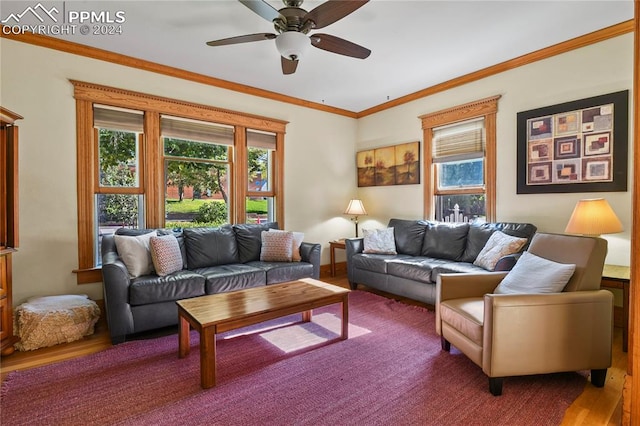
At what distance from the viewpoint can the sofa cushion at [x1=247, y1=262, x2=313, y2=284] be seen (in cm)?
347

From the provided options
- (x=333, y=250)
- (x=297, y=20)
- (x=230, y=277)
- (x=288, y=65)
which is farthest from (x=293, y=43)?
(x=333, y=250)

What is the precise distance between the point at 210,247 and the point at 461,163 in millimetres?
3410

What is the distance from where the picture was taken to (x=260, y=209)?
4.65 meters

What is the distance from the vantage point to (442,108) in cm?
432

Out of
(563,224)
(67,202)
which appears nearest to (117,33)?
(67,202)

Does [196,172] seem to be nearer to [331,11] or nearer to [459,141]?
[331,11]

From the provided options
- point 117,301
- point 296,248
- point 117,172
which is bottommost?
point 117,301

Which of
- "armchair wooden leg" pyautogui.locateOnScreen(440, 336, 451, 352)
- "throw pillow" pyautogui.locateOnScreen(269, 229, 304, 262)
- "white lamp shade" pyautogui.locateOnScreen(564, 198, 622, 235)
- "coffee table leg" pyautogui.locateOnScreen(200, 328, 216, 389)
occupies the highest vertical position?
"white lamp shade" pyautogui.locateOnScreen(564, 198, 622, 235)

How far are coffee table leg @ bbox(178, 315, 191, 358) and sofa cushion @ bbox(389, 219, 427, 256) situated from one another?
283 centimetres

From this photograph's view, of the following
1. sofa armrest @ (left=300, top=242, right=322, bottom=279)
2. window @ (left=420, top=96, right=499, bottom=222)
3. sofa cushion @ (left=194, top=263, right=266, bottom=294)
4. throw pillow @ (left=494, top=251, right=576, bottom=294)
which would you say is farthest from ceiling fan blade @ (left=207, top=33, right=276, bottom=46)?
window @ (left=420, top=96, right=499, bottom=222)

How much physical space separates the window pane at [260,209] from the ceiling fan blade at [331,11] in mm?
2717

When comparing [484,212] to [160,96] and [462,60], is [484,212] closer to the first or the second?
[462,60]

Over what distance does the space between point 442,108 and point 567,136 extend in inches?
60.6

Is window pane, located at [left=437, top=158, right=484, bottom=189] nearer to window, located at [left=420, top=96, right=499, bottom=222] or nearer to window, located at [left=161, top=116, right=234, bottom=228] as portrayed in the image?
window, located at [left=420, top=96, right=499, bottom=222]
